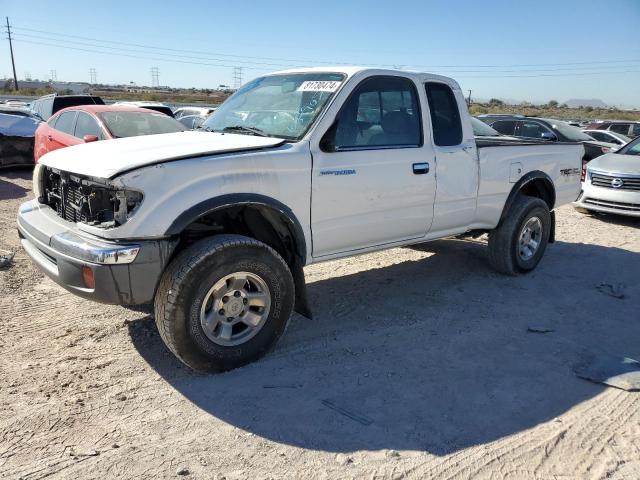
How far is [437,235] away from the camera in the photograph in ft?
16.4

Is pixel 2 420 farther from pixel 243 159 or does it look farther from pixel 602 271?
pixel 602 271

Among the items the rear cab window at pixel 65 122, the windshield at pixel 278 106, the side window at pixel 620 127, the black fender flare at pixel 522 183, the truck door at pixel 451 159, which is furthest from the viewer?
the side window at pixel 620 127

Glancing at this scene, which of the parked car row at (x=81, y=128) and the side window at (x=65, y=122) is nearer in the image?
the parked car row at (x=81, y=128)

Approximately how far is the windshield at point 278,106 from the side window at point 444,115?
1.02 metres

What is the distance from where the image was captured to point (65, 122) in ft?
31.8

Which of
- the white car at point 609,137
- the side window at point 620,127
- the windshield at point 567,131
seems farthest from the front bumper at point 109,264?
the side window at point 620,127

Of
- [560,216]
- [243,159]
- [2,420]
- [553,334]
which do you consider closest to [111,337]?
[2,420]

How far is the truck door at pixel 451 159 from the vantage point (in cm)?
474

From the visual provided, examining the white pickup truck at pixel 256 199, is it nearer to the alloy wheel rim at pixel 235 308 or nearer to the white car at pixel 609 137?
the alloy wheel rim at pixel 235 308

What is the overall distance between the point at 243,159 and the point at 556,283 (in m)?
4.00

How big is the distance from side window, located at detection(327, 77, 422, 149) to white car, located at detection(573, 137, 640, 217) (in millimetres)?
5554

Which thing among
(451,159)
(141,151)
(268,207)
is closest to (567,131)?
(451,159)

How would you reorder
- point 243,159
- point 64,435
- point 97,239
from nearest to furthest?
point 64,435, point 97,239, point 243,159

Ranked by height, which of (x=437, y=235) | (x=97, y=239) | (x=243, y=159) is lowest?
(x=437, y=235)
